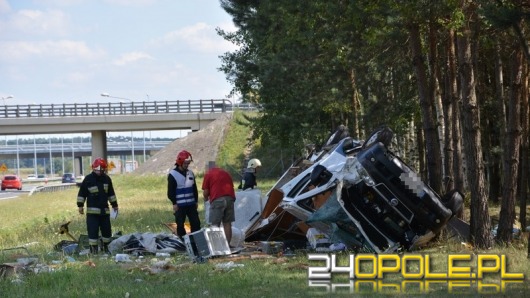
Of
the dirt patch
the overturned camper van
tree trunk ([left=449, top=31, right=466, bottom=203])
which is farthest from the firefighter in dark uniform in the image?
the dirt patch

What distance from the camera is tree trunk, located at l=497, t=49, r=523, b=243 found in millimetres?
16750

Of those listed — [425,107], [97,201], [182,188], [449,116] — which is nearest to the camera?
[182,188]

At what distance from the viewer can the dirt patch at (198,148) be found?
2945 inches

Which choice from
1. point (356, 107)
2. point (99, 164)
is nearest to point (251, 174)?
point (99, 164)

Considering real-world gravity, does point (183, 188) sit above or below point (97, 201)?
above

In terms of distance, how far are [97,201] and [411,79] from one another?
1481 cm

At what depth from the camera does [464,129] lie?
1650 cm

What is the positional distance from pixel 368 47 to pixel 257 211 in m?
5.69

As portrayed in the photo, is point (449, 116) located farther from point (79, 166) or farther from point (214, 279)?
point (79, 166)

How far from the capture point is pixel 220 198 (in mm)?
16531

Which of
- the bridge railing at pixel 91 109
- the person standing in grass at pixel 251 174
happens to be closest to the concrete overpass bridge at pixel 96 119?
the bridge railing at pixel 91 109

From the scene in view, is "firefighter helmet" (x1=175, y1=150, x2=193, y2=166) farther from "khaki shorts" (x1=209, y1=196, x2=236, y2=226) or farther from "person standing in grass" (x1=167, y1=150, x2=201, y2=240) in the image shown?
"khaki shorts" (x1=209, y1=196, x2=236, y2=226)

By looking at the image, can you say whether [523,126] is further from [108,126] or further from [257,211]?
[108,126]

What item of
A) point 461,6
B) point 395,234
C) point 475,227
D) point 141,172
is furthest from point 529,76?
point 141,172
